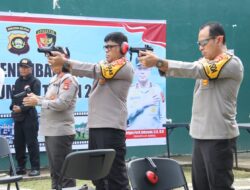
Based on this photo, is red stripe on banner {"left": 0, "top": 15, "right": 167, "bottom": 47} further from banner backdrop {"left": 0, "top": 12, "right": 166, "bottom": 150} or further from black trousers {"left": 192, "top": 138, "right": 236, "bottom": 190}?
black trousers {"left": 192, "top": 138, "right": 236, "bottom": 190}

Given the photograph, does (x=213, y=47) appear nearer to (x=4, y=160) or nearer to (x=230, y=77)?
(x=230, y=77)

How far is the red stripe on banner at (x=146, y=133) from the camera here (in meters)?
11.7

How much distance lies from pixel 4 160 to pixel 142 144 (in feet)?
8.73

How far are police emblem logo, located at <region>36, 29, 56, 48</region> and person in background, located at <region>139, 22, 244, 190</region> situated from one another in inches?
236

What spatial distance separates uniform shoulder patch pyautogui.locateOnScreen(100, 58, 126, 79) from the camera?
18.9 ft

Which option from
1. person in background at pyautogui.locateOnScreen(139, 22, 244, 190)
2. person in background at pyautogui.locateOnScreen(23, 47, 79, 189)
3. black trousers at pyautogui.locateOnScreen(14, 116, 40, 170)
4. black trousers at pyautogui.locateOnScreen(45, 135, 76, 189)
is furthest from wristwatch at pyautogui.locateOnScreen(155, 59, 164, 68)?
black trousers at pyautogui.locateOnScreen(14, 116, 40, 170)

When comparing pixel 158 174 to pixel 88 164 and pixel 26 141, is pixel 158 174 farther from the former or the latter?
pixel 26 141

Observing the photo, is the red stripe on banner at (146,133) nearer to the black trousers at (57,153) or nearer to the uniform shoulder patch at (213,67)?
the black trousers at (57,153)

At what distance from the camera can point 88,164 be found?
5098 mm

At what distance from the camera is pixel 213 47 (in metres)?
5.01

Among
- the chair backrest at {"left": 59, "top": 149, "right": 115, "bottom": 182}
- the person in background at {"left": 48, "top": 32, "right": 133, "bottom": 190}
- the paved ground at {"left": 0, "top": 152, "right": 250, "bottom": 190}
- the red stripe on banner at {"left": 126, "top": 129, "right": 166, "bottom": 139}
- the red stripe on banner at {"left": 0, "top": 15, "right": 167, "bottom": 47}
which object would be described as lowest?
the paved ground at {"left": 0, "top": 152, "right": 250, "bottom": 190}

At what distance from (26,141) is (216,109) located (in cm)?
561

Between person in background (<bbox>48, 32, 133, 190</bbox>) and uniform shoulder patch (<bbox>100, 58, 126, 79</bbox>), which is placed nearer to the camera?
uniform shoulder patch (<bbox>100, 58, 126, 79</bbox>)

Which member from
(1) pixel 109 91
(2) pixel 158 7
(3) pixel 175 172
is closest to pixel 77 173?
(3) pixel 175 172
